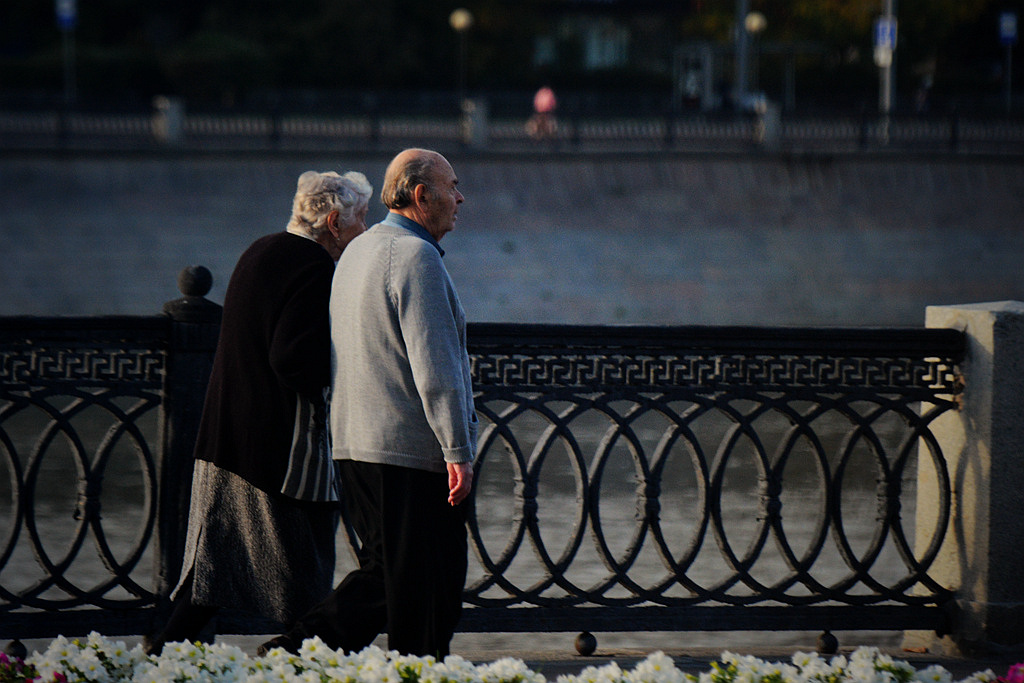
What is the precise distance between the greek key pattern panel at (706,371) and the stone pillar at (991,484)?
0.14 m

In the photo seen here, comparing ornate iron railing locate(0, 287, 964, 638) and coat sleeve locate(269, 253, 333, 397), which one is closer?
coat sleeve locate(269, 253, 333, 397)

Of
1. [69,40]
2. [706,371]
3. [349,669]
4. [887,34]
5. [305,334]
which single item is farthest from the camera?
[69,40]

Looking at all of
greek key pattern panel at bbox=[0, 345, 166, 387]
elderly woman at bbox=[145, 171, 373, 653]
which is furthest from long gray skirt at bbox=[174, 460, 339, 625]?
greek key pattern panel at bbox=[0, 345, 166, 387]

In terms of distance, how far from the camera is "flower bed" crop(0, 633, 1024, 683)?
2.72 m

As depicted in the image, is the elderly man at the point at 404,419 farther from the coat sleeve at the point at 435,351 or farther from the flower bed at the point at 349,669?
the flower bed at the point at 349,669

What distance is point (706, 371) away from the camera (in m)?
4.56

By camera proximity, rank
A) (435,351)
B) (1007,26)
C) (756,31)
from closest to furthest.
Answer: (435,351), (1007,26), (756,31)

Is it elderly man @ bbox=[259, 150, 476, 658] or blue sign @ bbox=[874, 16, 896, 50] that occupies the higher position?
blue sign @ bbox=[874, 16, 896, 50]

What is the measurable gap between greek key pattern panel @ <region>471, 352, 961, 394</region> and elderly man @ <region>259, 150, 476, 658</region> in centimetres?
91

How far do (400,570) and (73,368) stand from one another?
1574 millimetres

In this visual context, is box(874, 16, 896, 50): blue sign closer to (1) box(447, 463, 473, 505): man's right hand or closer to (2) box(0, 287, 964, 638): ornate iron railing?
(2) box(0, 287, 964, 638): ornate iron railing

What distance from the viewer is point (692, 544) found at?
459 centimetres

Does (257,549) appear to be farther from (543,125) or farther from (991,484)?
(543,125)

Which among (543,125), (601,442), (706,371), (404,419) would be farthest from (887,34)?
(404,419)
